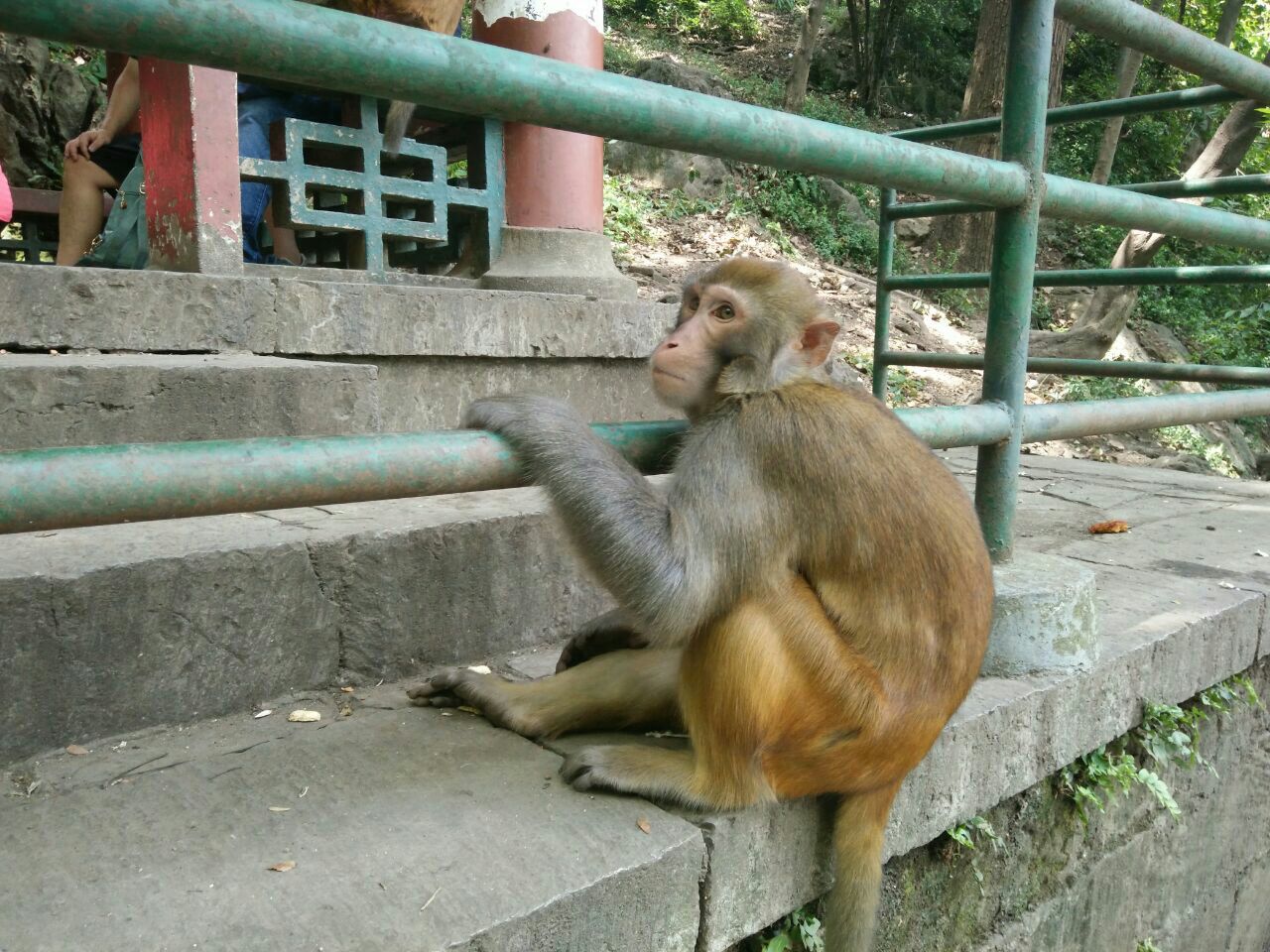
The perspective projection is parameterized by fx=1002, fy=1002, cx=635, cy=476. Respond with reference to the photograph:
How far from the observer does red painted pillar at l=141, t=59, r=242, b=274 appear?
340cm

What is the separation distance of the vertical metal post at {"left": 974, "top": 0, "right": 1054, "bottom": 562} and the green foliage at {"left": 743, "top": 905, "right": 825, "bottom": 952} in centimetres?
108

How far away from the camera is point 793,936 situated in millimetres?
1986

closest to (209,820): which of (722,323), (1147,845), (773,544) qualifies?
(773,544)

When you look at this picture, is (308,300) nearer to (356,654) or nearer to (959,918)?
(356,654)

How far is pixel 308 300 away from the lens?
321cm

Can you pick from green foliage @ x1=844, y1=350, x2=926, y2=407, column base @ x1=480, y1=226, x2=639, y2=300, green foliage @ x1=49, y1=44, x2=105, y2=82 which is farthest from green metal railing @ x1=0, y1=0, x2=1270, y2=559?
green foliage @ x1=49, y1=44, x2=105, y2=82

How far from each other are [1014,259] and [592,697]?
1437 millimetres

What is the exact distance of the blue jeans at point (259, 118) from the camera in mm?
4324

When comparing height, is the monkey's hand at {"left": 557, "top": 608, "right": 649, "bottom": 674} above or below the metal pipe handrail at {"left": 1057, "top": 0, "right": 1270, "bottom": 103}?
below

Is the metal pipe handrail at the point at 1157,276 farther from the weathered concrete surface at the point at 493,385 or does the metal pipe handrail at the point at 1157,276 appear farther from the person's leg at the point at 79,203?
the person's leg at the point at 79,203

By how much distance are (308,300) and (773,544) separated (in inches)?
78.7

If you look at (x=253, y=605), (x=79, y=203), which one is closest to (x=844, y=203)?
(x=79, y=203)

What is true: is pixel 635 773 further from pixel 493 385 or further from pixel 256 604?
pixel 493 385

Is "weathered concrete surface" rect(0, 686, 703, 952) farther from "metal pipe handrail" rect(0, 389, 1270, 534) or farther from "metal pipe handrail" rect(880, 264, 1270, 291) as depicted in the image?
"metal pipe handrail" rect(880, 264, 1270, 291)
